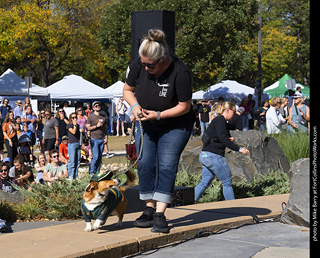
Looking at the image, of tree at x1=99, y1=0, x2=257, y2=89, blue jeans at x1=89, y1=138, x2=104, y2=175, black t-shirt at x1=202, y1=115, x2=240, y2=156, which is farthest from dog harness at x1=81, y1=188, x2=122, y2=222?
tree at x1=99, y1=0, x2=257, y2=89

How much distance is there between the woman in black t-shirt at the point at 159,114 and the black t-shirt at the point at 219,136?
2745 mm

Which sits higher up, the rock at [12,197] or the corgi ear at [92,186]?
the corgi ear at [92,186]

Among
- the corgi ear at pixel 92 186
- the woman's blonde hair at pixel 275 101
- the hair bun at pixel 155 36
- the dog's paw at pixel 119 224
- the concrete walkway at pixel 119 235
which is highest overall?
the hair bun at pixel 155 36

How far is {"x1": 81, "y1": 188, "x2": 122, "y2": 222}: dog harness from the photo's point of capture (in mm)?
5554

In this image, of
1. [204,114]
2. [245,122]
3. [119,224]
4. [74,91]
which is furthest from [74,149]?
[74,91]

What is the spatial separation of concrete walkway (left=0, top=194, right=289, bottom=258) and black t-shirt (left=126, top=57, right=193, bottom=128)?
1059 mm

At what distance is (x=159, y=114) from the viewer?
5.52 meters

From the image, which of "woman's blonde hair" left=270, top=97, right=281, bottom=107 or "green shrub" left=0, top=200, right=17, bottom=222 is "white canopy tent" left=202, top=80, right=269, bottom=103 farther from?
"green shrub" left=0, top=200, right=17, bottom=222

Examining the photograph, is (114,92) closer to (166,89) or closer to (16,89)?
(16,89)

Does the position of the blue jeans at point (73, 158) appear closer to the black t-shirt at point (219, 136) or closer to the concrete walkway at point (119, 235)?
the black t-shirt at point (219, 136)

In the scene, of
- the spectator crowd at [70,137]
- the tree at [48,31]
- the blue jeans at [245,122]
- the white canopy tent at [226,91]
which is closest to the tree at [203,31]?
the white canopy tent at [226,91]

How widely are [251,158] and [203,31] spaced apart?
2098 centimetres

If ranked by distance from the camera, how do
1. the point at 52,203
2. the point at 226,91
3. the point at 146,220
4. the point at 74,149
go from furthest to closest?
the point at 226,91, the point at 74,149, the point at 52,203, the point at 146,220

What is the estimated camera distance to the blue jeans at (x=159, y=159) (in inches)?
223
